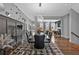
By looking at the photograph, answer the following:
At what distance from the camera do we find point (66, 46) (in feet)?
10.5

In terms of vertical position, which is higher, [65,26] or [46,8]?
[46,8]

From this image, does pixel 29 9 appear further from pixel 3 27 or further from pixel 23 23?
pixel 3 27

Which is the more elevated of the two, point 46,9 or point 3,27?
point 46,9

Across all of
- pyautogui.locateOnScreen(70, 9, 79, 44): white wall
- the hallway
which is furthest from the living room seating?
pyautogui.locateOnScreen(70, 9, 79, 44): white wall

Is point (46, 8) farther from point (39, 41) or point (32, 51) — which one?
point (32, 51)

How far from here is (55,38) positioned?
3.34 metres

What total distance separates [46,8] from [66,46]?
1074mm

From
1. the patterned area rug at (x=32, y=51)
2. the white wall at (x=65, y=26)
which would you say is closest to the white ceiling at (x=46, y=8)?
the white wall at (x=65, y=26)

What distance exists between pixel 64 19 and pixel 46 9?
532 mm

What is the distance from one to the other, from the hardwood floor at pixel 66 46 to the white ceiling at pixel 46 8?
0.67 metres

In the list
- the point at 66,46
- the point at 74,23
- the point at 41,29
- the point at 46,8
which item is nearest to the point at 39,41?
the point at 41,29

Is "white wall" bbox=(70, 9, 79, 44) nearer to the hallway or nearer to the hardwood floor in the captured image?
the hallway
